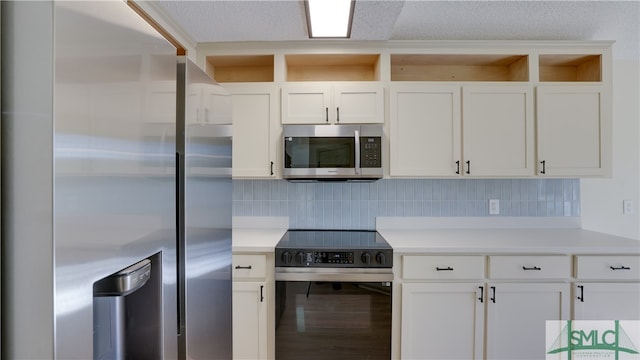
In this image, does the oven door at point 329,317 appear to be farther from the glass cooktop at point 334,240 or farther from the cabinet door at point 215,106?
the cabinet door at point 215,106

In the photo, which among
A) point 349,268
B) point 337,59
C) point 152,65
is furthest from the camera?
point 337,59

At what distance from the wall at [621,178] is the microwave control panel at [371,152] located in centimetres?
169

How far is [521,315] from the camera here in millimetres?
1904

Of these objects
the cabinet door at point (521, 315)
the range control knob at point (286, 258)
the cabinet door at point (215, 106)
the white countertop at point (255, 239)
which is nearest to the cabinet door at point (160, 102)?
the cabinet door at point (215, 106)

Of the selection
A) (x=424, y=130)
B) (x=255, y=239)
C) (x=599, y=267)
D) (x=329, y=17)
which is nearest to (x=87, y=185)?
(x=329, y=17)

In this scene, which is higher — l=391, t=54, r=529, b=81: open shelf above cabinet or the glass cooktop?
l=391, t=54, r=529, b=81: open shelf above cabinet

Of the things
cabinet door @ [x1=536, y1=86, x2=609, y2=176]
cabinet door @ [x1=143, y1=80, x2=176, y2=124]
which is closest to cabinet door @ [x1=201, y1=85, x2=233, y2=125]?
cabinet door @ [x1=143, y1=80, x2=176, y2=124]

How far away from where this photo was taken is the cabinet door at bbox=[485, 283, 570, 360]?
6.22ft

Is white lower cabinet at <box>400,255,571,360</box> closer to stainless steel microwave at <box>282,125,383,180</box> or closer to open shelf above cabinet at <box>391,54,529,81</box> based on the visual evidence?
stainless steel microwave at <box>282,125,383,180</box>

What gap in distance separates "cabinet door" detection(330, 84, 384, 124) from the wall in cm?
176

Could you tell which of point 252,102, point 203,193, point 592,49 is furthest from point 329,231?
point 592,49

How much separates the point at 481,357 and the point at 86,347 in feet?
6.97

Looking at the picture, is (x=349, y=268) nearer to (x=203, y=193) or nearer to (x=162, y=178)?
(x=203, y=193)

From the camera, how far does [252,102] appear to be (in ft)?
7.25
